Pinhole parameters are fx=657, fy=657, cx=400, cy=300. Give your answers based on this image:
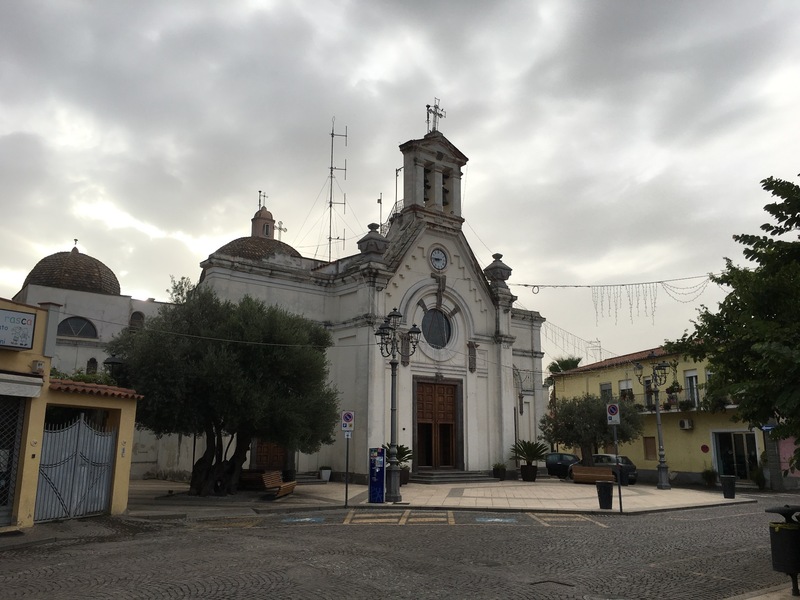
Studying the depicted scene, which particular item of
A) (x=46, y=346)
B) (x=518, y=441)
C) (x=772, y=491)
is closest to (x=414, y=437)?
(x=518, y=441)

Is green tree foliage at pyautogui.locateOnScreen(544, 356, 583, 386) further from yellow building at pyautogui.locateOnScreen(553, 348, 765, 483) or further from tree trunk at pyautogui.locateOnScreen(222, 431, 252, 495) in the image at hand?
tree trunk at pyautogui.locateOnScreen(222, 431, 252, 495)

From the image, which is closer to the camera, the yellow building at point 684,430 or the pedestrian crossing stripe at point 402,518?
the pedestrian crossing stripe at point 402,518

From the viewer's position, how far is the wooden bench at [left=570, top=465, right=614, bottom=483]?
89.9 ft

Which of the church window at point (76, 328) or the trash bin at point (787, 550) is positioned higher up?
the church window at point (76, 328)

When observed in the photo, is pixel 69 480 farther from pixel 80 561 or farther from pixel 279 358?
pixel 279 358

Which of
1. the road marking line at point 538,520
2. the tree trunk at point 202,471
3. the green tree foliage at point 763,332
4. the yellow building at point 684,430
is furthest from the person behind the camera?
the yellow building at point 684,430

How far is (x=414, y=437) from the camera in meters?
28.5

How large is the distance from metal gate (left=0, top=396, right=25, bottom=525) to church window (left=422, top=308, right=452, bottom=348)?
18.5 metres

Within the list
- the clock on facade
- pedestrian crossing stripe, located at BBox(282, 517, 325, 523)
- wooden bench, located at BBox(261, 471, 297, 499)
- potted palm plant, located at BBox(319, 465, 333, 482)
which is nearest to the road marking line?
pedestrian crossing stripe, located at BBox(282, 517, 325, 523)

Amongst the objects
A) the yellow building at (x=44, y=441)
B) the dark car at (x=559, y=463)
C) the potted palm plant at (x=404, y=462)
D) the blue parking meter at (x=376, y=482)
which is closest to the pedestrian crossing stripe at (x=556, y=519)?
the blue parking meter at (x=376, y=482)

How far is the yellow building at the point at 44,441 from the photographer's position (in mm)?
13398

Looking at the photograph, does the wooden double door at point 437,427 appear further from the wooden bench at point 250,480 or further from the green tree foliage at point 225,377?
the wooden bench at point 250,480

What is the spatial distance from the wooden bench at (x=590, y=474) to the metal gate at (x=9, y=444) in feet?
71.2

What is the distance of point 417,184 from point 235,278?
9806 mm
